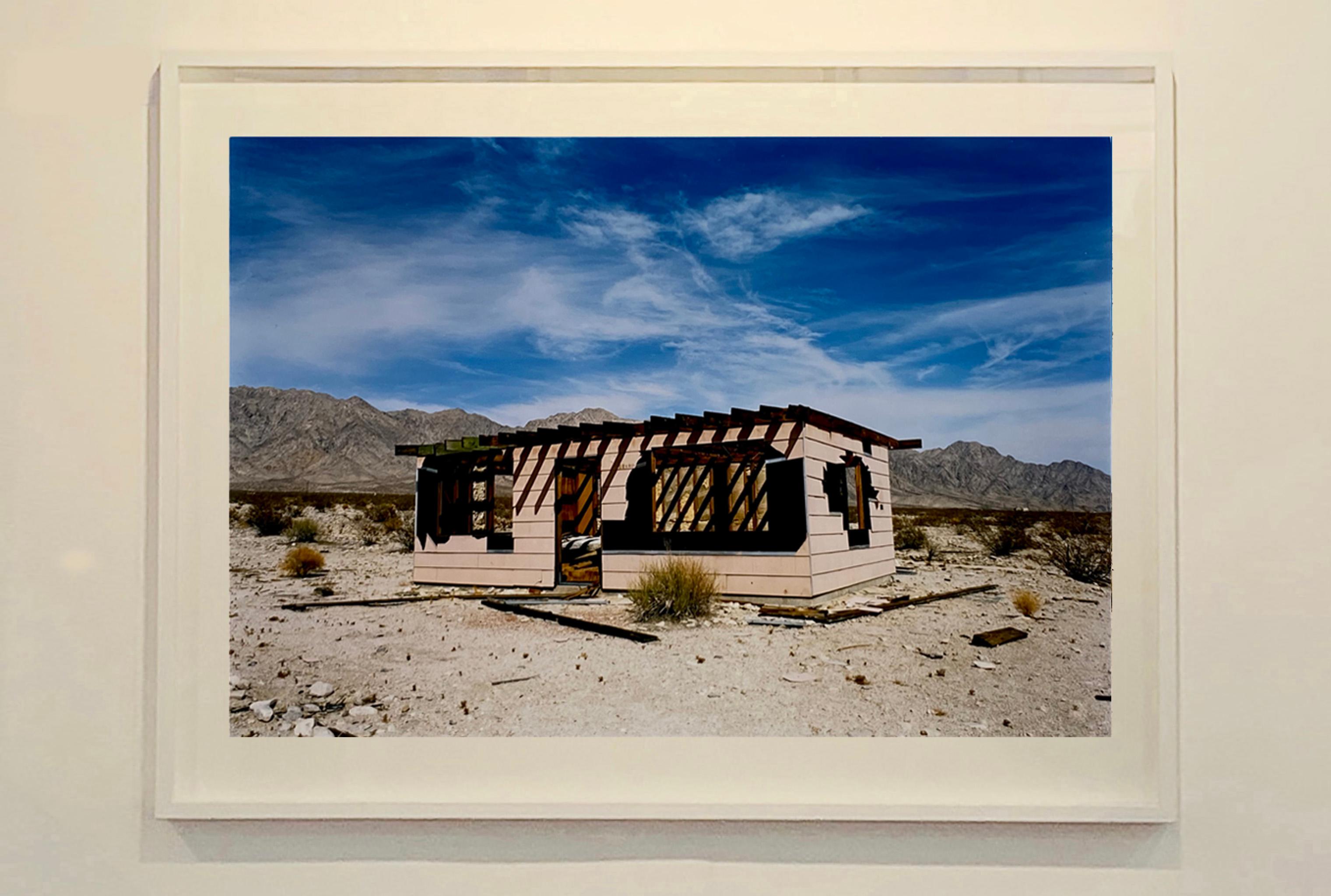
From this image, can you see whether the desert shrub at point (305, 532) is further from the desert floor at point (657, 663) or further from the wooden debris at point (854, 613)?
the wooden debris at point (854, 613)

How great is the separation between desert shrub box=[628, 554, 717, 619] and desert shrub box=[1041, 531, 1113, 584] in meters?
0.72

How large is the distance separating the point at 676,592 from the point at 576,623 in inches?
9.0

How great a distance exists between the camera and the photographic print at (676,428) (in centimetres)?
231

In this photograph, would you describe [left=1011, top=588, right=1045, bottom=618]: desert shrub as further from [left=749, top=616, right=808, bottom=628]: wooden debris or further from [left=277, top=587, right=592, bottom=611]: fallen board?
[left=277, top=587, right=592, bottom=611]: fallen board

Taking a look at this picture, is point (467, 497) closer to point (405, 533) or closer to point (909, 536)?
point (405, 533)

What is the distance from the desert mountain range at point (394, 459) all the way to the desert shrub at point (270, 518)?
0.04 meters

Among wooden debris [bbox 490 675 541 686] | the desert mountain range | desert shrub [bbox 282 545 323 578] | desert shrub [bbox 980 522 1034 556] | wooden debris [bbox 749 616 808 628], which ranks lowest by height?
wooden debris [bbox 490 675 541 686]

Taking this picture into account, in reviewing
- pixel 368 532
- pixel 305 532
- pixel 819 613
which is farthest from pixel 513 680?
pixel 819 613

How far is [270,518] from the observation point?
234 cm

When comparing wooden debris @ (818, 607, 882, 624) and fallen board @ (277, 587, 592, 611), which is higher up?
fallen board @ (277, 587, 592, 611)

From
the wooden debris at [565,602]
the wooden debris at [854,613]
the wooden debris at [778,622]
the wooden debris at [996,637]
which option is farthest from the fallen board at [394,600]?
the wooden debris at [996,637]

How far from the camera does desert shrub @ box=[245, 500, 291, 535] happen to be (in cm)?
233

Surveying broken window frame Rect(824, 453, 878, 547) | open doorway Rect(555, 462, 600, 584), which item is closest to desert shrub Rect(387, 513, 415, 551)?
open doorway Rect(555, 462, 600, 584)
